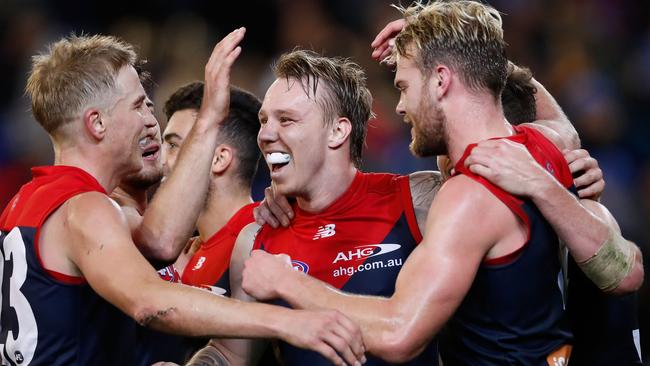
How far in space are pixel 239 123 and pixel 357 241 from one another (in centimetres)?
146

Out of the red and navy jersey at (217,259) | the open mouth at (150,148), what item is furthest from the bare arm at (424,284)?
the open mouth at (150,148)

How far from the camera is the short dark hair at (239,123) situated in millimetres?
5520

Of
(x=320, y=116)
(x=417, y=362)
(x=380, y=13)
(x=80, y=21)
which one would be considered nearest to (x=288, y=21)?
(x=380, y=13)

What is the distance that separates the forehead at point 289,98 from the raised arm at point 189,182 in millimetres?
366

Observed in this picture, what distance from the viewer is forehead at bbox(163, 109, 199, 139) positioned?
5539 mm

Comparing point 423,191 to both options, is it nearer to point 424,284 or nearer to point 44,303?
point 424,284

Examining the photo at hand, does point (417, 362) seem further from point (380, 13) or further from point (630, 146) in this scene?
point (380, 13)

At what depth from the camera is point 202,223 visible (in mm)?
5449

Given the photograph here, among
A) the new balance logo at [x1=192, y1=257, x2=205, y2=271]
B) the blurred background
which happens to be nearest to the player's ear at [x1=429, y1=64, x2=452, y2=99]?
the new balance logo at [x1=192, y1=257, x2=205, y2=271]

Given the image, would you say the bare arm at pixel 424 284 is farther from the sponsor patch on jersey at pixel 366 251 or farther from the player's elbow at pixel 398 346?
the sponsor patch on jersey at pixel 366 251

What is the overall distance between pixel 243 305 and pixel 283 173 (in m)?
1.06

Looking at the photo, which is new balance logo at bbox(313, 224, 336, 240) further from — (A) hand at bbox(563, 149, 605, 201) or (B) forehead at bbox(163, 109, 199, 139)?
(B) forehead at bbox(163, 109, 199, 139)

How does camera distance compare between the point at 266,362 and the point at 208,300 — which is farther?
the point at 266,362

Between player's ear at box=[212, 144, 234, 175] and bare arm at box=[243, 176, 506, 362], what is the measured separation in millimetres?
1754
